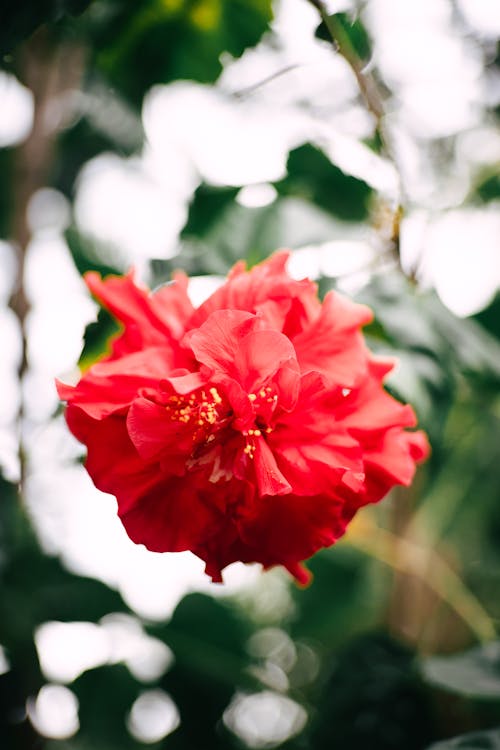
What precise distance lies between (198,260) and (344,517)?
411mm

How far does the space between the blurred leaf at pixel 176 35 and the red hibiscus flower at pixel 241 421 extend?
46 centimetres

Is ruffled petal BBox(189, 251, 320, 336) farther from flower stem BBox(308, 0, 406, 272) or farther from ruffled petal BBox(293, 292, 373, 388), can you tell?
flower stem BBox(308, 0, 406, 272)

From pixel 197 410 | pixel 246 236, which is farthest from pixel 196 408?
pixel 246 236

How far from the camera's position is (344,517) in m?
0.63

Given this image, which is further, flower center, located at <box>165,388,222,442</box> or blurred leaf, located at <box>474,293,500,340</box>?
blurred leaf, located at <box>474,293,500,340</box>

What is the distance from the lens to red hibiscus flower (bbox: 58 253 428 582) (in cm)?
57

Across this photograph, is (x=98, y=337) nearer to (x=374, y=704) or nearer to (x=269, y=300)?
(x=269, y=300)

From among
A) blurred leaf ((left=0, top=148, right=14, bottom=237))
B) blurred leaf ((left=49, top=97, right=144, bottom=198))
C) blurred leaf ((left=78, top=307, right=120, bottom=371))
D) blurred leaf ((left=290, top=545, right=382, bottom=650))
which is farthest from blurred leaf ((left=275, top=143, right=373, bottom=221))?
blurred leaf ((left=290, top=545, right=382, bottom=650))

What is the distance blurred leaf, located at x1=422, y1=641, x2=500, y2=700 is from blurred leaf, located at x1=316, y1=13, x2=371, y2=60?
734 millimetres

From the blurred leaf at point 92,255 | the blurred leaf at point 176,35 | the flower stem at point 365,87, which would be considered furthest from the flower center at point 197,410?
the blurred leaf at point 176,35

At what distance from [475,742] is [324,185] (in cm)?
71

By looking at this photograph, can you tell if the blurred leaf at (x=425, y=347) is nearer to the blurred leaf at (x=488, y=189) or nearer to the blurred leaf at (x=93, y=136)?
the blurred leaf at (x=488, y=189)

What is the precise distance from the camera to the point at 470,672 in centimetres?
96

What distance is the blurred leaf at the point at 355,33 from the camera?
74 centimetres
